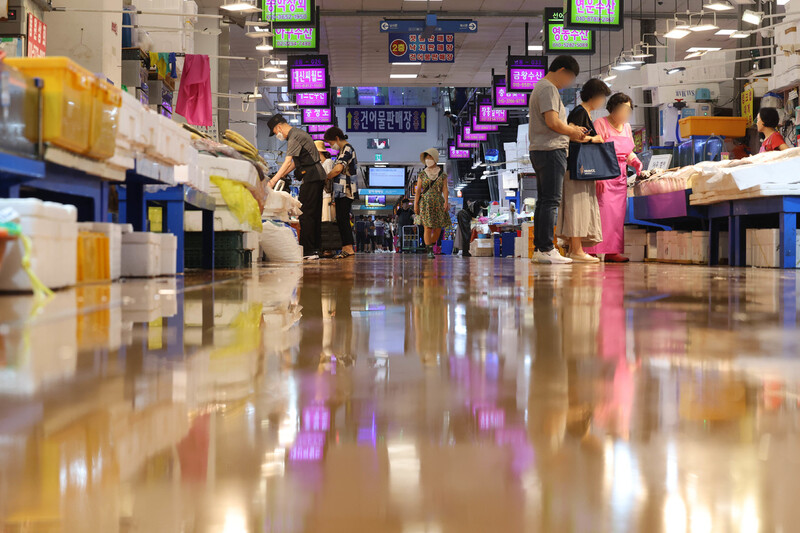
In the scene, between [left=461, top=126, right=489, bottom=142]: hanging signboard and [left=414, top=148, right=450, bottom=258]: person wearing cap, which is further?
[left=461, top=126, right=489, bottom=142]: hanging signboard

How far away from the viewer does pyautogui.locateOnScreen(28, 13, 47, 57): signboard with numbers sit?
23.8ft

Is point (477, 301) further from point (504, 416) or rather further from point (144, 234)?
point (144, 234)

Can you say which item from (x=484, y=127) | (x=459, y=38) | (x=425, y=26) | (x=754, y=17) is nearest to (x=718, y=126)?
(x=754, y=17)

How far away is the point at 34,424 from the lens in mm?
675

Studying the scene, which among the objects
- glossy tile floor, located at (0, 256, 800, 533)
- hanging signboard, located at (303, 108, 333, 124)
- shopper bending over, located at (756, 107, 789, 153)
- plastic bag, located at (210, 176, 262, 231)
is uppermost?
hanging signboard, located at (303, 108, 333, 124)

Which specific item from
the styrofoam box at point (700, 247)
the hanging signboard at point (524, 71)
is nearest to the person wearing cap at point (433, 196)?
the hanging signboard at point (524, 71)

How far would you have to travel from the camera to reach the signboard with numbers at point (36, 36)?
7.25 meters

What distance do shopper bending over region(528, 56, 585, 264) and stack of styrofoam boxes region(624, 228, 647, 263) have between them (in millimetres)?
3567

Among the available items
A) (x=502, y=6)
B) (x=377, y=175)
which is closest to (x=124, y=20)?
(x=502, y=6)

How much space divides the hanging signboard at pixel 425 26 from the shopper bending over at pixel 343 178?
5118 mm

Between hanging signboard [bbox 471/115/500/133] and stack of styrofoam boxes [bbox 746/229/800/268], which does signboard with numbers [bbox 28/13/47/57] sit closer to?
stack of styrofoam boxes [bbox 746/229/800/268]

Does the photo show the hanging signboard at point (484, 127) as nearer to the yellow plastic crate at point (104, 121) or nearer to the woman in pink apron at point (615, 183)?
the woman in pink apron at point (615, 183)

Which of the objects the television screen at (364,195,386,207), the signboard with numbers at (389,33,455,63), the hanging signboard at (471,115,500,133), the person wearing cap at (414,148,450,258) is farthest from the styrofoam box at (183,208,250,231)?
the television screen at (364,195,386,207)

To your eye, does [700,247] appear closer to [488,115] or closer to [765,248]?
[765,248]
